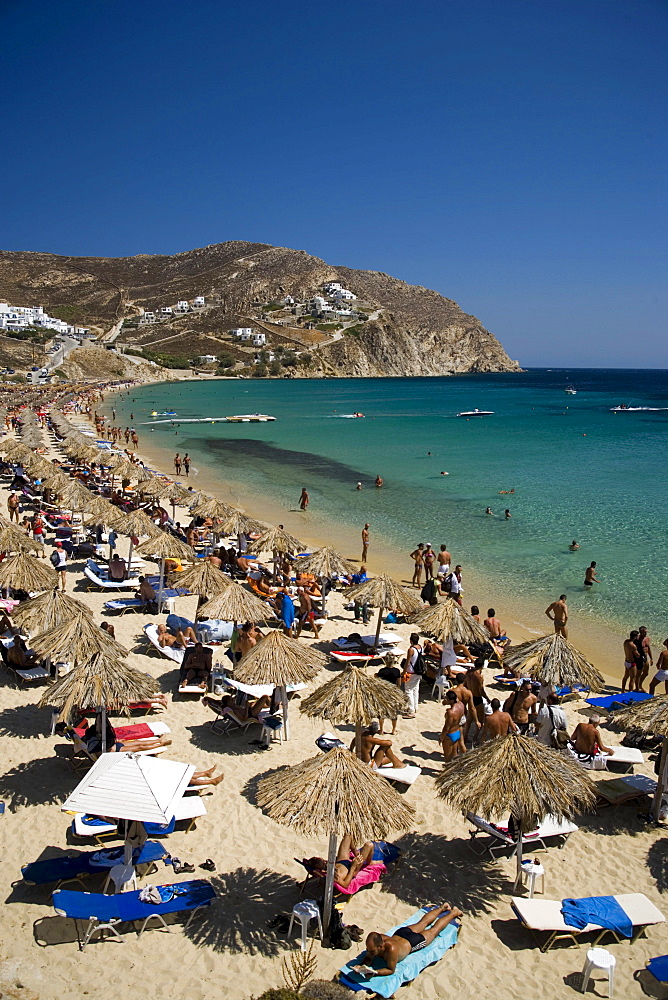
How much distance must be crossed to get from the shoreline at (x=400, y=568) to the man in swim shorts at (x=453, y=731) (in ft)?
15.5

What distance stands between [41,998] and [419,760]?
5.09m

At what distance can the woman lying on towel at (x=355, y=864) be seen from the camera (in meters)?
6.21

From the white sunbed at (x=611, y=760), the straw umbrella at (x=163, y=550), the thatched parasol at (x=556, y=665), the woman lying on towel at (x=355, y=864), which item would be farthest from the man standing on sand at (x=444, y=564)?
the woman lying on towel at (x=355, y=864)

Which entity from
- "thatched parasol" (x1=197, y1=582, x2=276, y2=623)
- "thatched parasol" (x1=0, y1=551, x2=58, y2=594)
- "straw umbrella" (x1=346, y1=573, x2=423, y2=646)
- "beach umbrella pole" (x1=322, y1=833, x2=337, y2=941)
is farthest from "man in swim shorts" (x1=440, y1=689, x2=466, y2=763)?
"thatched parasol" (x1=0, y1=551, x2=58, y2=594)

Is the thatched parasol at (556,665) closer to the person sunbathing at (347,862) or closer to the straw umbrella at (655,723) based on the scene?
the straw umbrella at (655,723)

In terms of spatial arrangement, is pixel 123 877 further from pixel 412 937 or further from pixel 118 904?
pixel 412 937

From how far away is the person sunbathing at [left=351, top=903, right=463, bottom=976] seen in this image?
17.4 ft

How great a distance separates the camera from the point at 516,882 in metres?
6.56

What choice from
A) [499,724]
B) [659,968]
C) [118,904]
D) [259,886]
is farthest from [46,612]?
[659,968]

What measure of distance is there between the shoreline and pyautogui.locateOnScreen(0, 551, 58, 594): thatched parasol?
903 centimetres

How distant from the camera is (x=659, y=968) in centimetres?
537

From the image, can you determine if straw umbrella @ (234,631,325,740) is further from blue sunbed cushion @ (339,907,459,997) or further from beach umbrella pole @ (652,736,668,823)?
beach umbrella pole @ (652,736,668,823)

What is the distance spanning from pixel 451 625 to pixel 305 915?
563 centimetres

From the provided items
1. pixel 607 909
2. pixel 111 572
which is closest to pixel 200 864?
pixel 607 909
